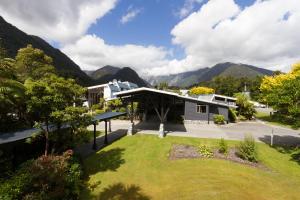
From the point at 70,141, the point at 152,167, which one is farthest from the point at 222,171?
the point at 70,141

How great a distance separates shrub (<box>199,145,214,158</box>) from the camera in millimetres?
17472

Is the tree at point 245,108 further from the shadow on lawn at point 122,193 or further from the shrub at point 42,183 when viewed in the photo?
the shrub at point 42,183

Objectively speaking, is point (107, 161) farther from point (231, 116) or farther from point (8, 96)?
point (231, 116)

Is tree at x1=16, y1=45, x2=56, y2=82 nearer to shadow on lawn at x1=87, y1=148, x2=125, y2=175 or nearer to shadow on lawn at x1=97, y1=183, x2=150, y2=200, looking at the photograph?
shadow on lawn at x1=87, y1=148, x2=125, y2=175

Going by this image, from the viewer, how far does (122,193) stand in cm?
1179

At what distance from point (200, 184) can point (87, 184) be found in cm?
698

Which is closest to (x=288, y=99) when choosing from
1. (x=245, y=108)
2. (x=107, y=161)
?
(x=107, y=161)

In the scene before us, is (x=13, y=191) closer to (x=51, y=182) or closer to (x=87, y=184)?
(x=51, y=182)

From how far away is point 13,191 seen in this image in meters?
8.79

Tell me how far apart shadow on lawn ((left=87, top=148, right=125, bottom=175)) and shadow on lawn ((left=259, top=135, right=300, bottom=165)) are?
14831 mm

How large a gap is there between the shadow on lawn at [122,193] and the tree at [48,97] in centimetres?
472

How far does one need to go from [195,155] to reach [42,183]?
39.4 ft

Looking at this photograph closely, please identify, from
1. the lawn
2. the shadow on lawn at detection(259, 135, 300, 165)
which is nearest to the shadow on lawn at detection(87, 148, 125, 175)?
the lawn

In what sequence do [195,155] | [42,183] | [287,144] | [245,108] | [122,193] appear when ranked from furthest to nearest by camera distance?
[245,108] → [287,144] → [195,155] → [122,193] → [42,183]
